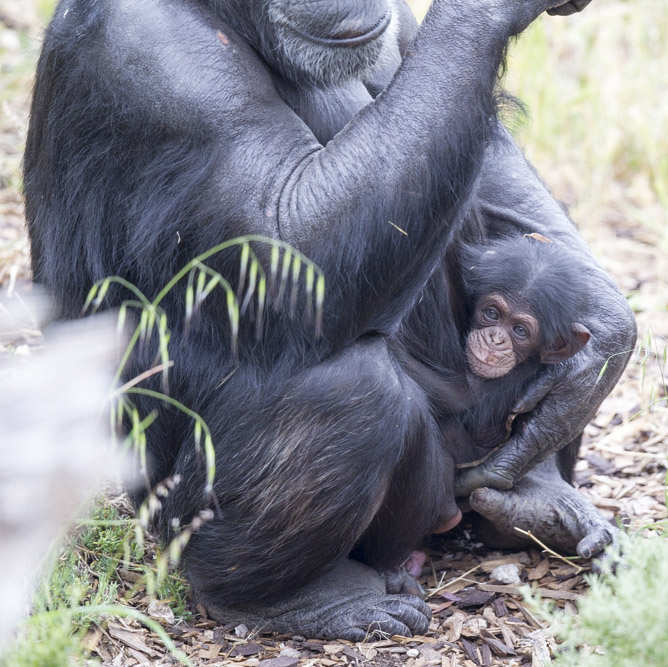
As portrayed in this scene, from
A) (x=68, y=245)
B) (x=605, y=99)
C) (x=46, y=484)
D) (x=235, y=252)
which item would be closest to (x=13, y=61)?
(x=605, y=99)

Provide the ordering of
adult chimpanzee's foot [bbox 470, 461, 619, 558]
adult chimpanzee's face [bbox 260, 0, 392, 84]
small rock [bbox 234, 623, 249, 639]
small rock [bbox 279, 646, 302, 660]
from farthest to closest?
1. adult chimpanzee's foot [bbox 470, 461, 619, 558]
2. small rock [bbox 234, 623, 249, 639]
3. small rock [bbox 279, 646, 302, 660]
4. adult chimpanzee's face [bbox 260, 0, 392, 84]

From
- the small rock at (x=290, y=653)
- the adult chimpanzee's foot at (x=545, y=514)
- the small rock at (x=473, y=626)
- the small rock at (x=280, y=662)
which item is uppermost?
Answer: the adult chimpanzee's foot at (x=545, y=514)

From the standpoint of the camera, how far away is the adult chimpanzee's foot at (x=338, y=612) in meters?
2.87

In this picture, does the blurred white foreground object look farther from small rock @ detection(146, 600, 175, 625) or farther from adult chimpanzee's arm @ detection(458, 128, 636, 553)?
adult chimpanzee's arm @ detection(458, 128, 636, 553)

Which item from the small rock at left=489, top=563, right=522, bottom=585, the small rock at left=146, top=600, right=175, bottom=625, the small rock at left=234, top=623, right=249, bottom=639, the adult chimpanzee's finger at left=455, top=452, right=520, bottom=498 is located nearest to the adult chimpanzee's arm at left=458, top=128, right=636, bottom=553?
the adult chimpanzee's finger at left=455, top=452, right=520, bottom=498

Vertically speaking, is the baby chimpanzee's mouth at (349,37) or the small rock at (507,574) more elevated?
the baby chimpanzee's mouth at (349,37)

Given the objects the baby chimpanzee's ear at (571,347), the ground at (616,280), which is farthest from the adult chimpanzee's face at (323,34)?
the baby chimpanzee's ear at (571,347)

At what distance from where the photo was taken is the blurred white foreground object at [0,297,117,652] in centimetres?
206

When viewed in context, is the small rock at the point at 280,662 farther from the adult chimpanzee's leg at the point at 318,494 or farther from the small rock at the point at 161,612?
the small rock at the point at 161,612

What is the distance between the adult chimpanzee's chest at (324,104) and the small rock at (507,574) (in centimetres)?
152

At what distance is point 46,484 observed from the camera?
208 centimetres

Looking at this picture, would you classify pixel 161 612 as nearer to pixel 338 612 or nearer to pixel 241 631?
pixel 241 631

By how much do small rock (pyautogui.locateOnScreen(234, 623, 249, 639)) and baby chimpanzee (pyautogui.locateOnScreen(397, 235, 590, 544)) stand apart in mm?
737

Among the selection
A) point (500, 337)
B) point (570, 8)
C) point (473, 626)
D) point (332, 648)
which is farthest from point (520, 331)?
point (332, 648)
